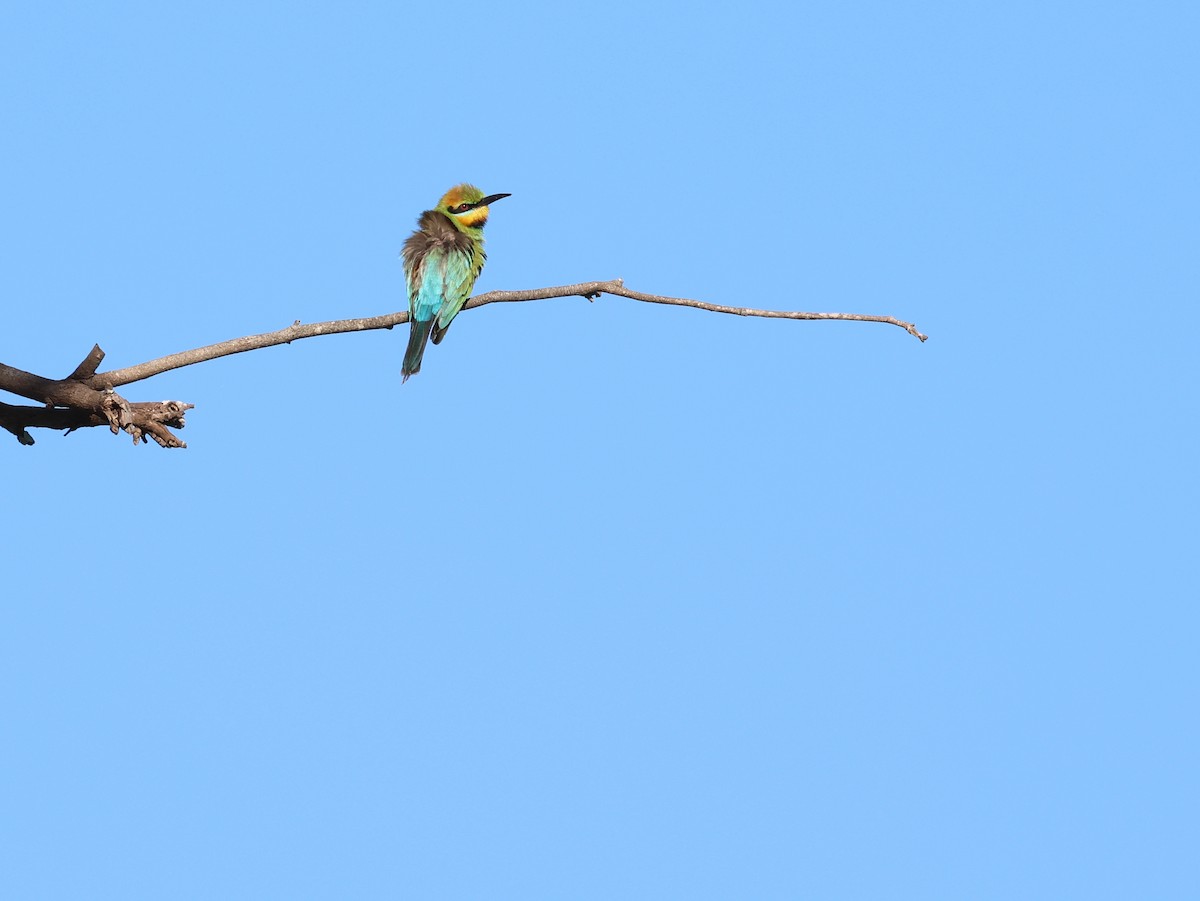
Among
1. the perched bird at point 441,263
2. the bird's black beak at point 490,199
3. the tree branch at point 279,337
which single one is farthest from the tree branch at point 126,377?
the bird's black beak at point 490,199

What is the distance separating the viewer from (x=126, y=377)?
14.9ft

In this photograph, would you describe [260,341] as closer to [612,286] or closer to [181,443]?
[181,443]

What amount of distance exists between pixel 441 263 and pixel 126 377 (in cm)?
238

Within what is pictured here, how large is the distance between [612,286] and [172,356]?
1.59 meters

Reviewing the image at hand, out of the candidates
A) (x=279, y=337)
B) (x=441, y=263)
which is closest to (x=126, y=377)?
(x=279, y=337)

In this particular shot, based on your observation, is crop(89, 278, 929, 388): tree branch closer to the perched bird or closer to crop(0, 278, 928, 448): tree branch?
crop(0, 278, 928, 448): tree branch

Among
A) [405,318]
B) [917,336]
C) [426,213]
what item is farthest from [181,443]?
[426,213]

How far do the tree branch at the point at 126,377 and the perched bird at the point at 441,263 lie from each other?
1646mm

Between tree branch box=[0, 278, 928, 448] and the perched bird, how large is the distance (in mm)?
1646

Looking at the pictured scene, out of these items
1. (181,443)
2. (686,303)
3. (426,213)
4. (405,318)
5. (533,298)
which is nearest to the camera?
(181,443)

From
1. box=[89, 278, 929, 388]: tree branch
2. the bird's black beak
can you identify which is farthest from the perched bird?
box=[89, 278, 929, 388]: tree branch

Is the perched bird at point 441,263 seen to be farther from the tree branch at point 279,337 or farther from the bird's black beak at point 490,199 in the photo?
the tree branch at point 279,337

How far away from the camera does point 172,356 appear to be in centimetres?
455

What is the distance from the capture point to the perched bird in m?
6.43
